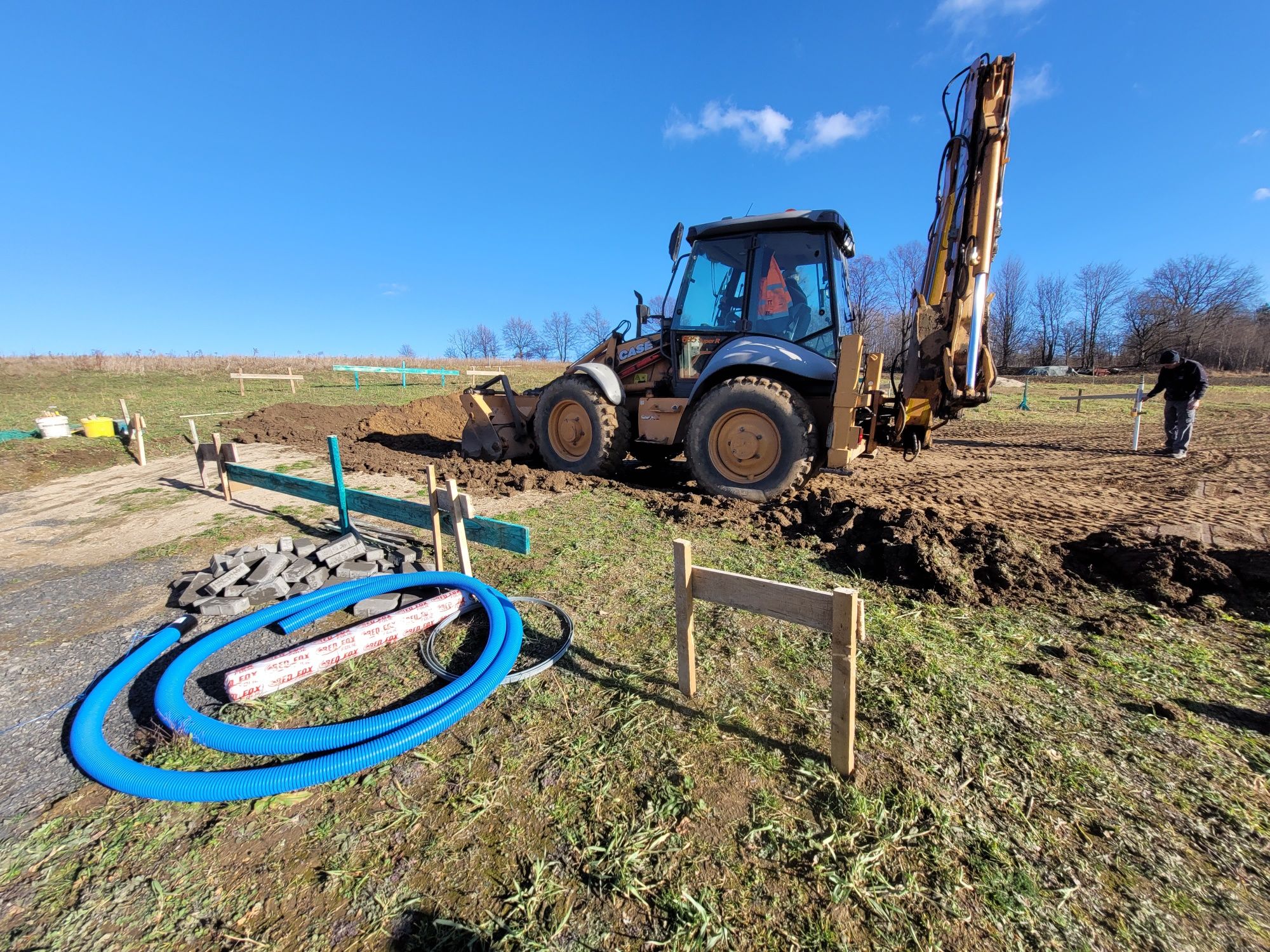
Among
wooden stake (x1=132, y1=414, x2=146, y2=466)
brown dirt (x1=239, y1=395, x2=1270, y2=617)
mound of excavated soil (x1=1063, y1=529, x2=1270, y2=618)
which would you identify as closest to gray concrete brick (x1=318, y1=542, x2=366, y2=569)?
brown dirt (x1=239, y1=395, x2=1270, y2=617)

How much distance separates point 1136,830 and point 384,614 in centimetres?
385

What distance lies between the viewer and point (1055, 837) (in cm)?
187

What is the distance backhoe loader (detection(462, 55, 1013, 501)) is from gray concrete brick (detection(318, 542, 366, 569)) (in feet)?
10.4

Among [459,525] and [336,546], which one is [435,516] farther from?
[336,546]

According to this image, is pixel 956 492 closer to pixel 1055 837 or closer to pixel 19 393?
pixel 1055 837

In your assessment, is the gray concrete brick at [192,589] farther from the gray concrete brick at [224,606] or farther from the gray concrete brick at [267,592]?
the gray concrete brick at [267,592]

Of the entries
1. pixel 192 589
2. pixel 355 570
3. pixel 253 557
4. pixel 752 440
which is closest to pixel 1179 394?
pixel 752 440

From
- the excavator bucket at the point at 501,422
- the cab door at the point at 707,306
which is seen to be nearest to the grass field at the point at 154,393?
the excavator bucket at the point at 501,422

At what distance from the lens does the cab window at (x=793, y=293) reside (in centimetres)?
588

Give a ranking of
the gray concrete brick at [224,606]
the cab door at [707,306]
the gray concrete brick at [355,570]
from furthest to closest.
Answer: the cab door at [707,306] < the gray concrete brick at [355,570] < the gray concrete brick at [224,606]

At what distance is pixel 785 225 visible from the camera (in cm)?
584

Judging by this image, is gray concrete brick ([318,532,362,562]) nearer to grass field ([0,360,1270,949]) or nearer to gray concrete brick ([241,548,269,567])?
gray concrete brick ([241,548,269,567])

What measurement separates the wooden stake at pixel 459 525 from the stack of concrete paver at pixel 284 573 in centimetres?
44

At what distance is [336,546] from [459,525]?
4.13ft
